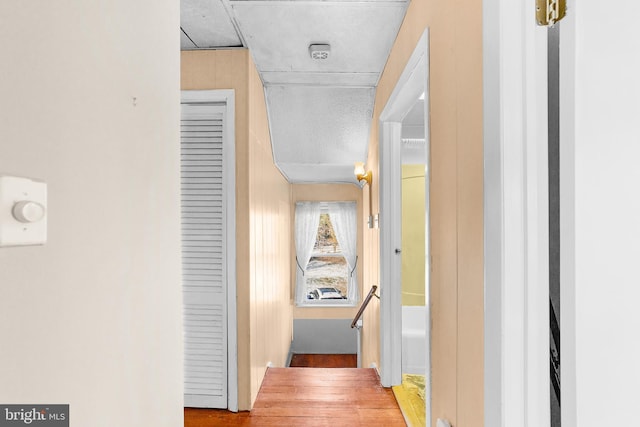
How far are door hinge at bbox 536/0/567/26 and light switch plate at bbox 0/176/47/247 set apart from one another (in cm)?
97

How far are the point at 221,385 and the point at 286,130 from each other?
224 centimetres

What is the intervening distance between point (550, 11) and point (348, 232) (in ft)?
17.2

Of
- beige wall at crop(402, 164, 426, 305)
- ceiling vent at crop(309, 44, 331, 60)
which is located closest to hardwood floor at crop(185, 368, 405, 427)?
beige wall at crop(402, 164, 426, 305)

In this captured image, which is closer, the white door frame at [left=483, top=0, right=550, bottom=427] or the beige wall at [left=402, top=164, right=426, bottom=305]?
the white door frame at [left=483, top=0, right=550, bottom=427]

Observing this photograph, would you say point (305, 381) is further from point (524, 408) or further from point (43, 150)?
point (43, 150)

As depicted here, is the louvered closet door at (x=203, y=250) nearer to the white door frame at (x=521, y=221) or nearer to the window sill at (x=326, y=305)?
the white door frame at (x=521, y=221)

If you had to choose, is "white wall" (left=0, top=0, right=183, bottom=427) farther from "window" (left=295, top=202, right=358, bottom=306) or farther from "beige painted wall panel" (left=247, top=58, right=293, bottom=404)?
"window" (left=295, top=202, right=358, bottom=306)

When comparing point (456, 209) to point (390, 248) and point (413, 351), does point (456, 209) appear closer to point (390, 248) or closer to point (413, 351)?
point (390, 248)

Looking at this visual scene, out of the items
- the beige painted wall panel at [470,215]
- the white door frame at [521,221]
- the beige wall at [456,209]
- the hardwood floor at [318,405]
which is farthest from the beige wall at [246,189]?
the white door frame at [521,221]

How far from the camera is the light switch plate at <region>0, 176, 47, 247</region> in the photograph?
1.70 feet

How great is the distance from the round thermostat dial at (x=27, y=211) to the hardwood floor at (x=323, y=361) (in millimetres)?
5291

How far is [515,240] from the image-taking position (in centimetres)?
82

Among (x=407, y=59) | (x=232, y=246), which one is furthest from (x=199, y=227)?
(x=407, y=59)

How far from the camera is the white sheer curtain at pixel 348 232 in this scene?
596 centimetres
